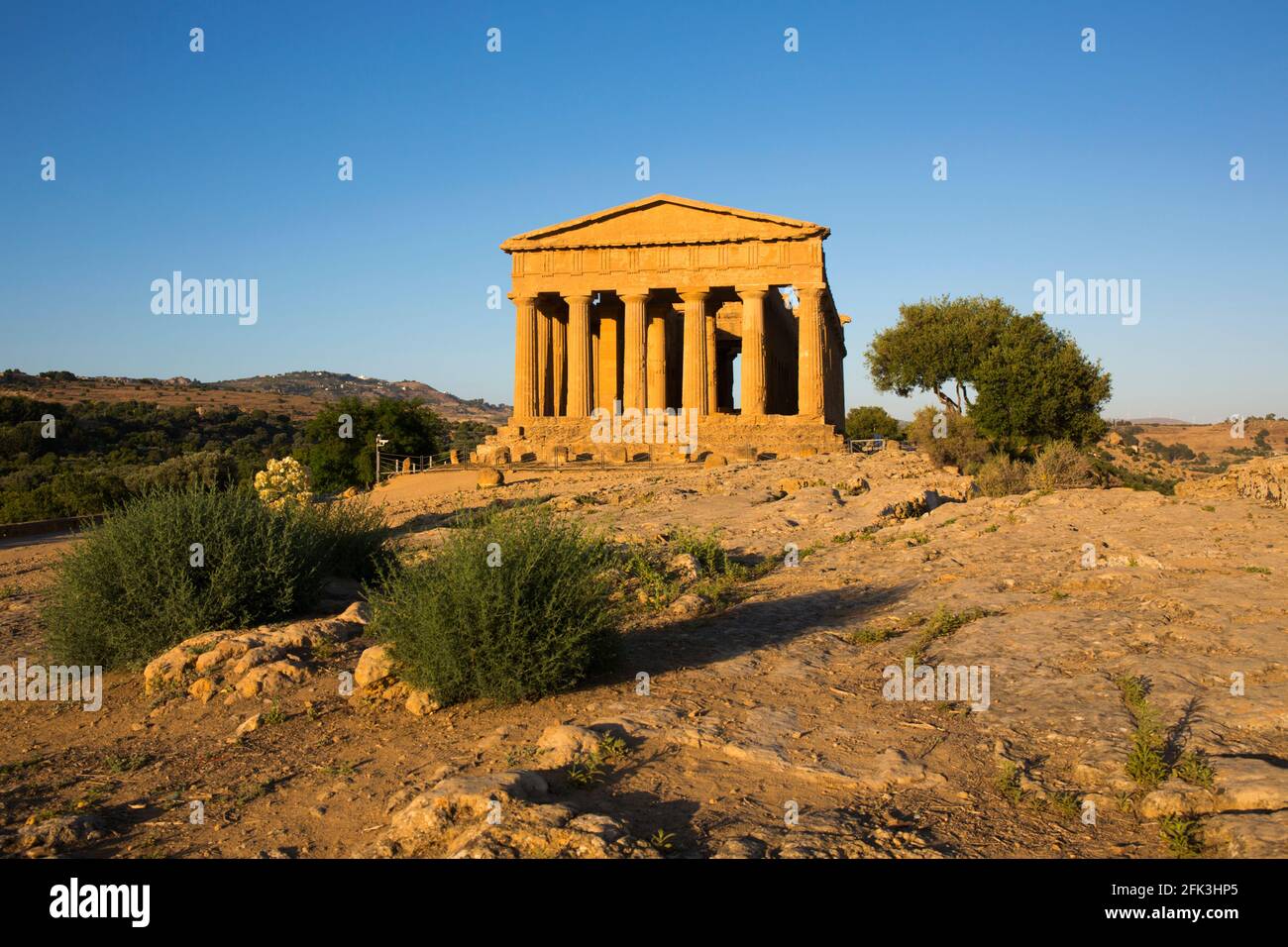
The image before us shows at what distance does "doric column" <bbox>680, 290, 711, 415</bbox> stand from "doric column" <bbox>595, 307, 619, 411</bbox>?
16.0 ft

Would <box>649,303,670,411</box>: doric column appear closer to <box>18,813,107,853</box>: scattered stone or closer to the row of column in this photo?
the row of column

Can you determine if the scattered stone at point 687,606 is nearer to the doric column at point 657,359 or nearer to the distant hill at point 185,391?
the doric column at point 657,359

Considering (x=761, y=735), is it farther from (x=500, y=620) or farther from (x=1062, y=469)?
(x=1062, y=469)

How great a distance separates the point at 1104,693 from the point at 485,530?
4817 millimetres

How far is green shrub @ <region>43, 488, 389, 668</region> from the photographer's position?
864 centimetres

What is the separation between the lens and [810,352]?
32.3 meters

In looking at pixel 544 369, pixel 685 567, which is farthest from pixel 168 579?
pixel 544 369

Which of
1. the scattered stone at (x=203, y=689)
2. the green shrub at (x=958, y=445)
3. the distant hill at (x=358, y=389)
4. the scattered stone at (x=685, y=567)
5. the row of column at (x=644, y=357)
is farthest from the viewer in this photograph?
the distant hill at (x=358, y=389)

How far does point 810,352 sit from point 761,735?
90.3ft

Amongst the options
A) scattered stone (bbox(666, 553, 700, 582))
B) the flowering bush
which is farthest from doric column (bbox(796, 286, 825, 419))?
scattered stone (bbox(666, 553, 700, 582))

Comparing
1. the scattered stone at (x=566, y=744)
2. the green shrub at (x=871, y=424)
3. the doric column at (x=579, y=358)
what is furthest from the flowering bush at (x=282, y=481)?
the green shrub at (x=871, y=424)

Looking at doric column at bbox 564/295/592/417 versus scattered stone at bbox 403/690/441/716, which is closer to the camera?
scattered stone at bbox 403/690/441/716

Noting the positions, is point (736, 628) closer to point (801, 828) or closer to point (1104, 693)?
point (1104, 693)

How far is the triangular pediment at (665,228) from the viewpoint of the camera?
1258 inches
